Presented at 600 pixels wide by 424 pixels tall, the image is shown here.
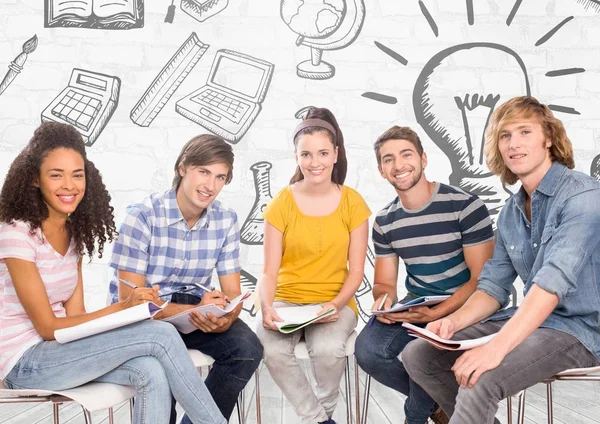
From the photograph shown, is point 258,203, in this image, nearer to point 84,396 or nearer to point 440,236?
point 440,236

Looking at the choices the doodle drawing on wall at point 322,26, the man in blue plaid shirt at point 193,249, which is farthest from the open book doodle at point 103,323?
the doodle drawing on wall at point 322,26

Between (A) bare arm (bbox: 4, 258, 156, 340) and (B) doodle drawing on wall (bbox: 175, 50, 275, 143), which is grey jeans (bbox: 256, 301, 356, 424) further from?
(B) doodle drawing on wall (bbox: 175, 50, 275, 143)

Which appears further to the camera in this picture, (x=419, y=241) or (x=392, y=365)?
(x=419, y=241)

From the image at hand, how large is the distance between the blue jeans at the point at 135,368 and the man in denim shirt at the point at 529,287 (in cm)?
61

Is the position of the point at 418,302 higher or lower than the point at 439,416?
higher

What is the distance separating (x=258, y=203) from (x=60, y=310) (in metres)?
1.86

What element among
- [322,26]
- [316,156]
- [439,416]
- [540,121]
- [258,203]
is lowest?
[439,416]

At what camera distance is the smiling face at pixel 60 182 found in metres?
1.76

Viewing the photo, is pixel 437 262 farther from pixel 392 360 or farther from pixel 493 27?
pixel 493 27

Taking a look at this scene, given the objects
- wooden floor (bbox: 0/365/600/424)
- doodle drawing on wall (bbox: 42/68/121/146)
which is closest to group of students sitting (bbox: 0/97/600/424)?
wooden floor (bbox: 0/365/600/424)

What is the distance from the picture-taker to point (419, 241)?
2.25m

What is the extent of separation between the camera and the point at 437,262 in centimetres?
224

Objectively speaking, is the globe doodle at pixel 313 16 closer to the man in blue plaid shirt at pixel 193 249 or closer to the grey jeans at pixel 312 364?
the man in blue plaid shirt at pixel 193 249

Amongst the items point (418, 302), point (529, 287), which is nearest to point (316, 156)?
point (418, 302)
